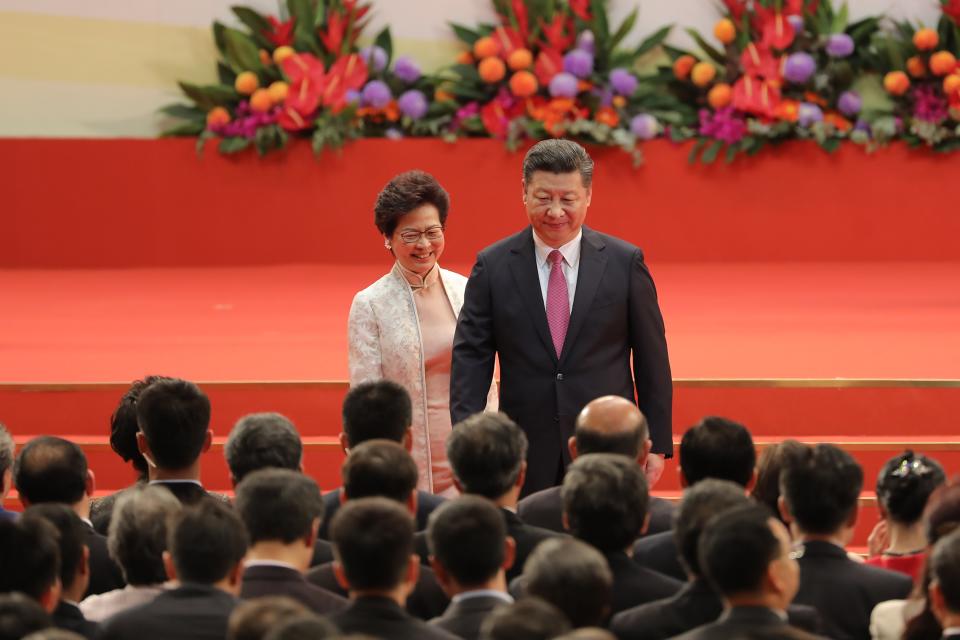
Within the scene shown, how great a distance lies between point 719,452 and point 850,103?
467 cm

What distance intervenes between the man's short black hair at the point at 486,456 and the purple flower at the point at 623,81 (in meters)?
4.68

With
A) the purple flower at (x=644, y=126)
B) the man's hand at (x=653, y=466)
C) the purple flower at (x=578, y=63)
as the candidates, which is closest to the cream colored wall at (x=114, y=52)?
the purple flower at (x=578, y=63)

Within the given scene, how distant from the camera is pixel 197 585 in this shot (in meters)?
2.51

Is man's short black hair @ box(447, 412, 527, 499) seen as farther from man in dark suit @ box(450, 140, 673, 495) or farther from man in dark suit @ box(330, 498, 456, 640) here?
man in dark suit @ box(450, 140, 673, 495)

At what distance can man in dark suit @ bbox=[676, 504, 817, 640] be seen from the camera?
7.65 feet

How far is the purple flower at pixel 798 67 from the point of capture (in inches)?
289

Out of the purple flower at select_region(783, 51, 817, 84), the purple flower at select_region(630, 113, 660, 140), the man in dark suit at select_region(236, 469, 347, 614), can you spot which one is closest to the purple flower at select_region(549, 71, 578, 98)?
the purple flower at select_region(630, 113, 660, 140)

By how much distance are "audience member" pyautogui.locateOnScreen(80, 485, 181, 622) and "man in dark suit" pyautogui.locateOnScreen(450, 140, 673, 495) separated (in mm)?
1130

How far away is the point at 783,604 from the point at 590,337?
1.46m

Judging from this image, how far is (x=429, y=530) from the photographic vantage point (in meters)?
2.53

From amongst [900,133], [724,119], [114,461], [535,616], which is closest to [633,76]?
[724,119]

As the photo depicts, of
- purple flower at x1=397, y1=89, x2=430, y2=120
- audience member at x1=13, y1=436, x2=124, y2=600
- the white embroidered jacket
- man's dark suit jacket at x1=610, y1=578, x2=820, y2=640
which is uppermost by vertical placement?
purple flower at x1=397, y1=89, x2=430, y2=120

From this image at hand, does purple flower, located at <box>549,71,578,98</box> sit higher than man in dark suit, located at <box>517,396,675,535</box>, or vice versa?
purple flower, located at <box>549,71,578,98</box>

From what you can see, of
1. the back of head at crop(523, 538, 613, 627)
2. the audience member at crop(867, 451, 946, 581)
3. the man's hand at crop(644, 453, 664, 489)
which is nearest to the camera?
the back of head at crop(523, 538, 613, 627)
